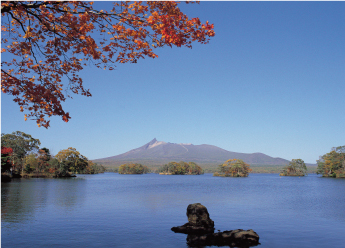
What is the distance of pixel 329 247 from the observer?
10805 millimetres

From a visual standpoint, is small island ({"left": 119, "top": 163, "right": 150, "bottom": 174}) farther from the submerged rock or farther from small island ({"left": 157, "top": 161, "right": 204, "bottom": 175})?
the submerged rock

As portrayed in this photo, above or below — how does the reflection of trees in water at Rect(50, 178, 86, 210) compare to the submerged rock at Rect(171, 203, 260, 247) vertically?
below

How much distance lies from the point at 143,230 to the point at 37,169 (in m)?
63.0

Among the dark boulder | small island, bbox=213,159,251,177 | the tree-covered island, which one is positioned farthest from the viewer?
small island, bbox=213,159,251,177

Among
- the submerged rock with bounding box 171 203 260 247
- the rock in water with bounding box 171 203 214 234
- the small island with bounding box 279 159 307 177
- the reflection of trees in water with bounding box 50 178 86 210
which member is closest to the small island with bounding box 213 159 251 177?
the small island with bounding box 279 159 307 177

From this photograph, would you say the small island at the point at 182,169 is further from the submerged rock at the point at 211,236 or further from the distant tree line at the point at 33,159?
the submerged rock at the point at 211,236

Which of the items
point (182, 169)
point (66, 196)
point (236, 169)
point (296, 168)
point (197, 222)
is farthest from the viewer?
point (182, 169)

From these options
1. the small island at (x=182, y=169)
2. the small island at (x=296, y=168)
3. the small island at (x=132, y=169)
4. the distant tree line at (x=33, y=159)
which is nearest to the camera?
the distant tree line at (x=33, y=159)

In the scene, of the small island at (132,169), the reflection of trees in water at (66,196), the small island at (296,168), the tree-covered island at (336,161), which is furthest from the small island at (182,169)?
the reflection of trees in water at (66,196)

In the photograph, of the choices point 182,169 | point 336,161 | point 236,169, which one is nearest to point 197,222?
point 336,161

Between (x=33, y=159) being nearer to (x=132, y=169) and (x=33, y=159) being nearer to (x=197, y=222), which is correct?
(x=197, y=222)

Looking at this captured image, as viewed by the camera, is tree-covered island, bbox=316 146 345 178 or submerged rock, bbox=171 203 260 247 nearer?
submerged rock, bbox=171 203 260 247

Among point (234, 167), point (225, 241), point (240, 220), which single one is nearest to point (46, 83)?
point (225, 241)

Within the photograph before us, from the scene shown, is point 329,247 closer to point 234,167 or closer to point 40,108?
point 40,108
